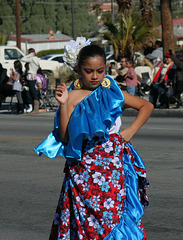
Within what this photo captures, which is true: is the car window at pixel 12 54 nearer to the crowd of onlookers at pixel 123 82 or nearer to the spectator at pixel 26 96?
the crowd of onlookers at pixel 123 82

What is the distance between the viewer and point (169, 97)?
18.1m

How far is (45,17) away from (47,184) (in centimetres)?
8243

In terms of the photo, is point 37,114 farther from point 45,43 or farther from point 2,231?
point 45,43

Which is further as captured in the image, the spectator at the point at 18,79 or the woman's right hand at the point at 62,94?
the spectator at the point at 18,79

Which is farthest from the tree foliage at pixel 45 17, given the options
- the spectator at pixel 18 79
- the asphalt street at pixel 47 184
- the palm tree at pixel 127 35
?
the asphalt street at pixel 47 184

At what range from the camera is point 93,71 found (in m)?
4.06

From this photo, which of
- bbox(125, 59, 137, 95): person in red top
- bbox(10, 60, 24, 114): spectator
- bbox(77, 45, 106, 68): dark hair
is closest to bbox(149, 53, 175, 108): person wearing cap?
bbox(125, 59, 137, 95): person in red top

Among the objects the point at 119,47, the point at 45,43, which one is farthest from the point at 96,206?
the point at 45,43

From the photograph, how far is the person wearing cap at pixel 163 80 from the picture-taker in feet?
58.2

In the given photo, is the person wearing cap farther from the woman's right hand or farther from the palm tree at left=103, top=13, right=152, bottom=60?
the woman's right hand

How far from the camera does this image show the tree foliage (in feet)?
276

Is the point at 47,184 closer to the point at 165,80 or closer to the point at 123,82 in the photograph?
the point at 165,80

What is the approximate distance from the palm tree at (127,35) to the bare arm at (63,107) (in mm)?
23760

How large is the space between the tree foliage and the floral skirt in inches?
3121
